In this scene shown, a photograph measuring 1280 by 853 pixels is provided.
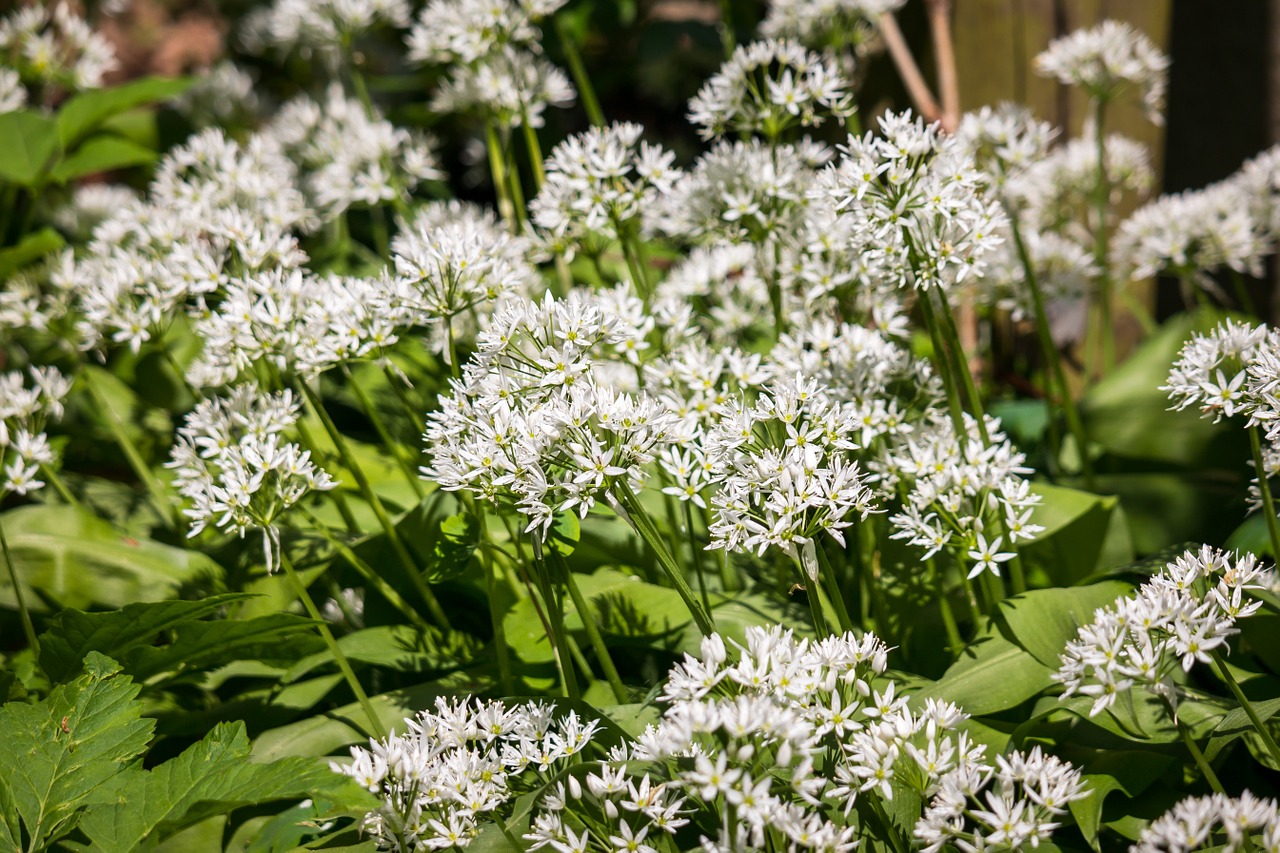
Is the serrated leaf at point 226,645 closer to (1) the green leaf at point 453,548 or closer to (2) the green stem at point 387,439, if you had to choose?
(1) the green leaf at point 453,548

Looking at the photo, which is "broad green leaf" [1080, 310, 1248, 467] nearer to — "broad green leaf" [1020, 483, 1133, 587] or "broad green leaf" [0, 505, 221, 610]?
"broad green leaf" [1020, 483, 1133, 587]

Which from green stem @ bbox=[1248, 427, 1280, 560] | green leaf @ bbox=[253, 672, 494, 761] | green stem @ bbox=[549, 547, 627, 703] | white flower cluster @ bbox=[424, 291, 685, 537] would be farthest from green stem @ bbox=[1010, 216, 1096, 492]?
green leaf @ bbox=[253, 672, 494, 761]

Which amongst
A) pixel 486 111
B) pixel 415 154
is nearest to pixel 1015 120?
pixel 486 111

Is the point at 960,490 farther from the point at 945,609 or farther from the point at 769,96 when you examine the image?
the point at 769,96

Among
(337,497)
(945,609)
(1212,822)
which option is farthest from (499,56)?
(1212,822)

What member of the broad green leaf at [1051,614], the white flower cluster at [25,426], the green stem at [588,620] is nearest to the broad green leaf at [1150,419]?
the broad green leaf at [1051,614]

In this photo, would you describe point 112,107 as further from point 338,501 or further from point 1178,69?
point 1178,69
